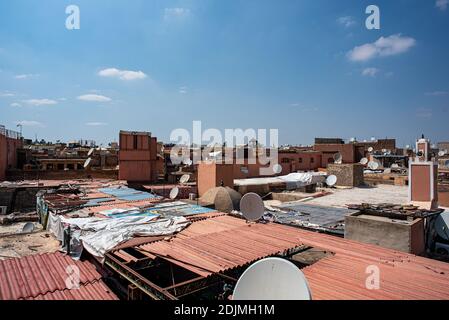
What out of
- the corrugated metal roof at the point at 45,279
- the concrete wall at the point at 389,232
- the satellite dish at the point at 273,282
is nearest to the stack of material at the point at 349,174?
the concrete wall at the point at 389,232

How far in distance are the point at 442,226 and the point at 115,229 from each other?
11353 mm

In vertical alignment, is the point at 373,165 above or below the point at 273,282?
above

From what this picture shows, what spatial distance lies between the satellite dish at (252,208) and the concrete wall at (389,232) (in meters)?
3.43

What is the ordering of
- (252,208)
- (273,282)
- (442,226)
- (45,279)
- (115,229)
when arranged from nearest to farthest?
1. (273,282)
2. (45,279)
3. (115,229)
4. (252,208)
5. (442,226)

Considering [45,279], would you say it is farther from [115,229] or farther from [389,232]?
[389,232]

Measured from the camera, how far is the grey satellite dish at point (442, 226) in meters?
10.9

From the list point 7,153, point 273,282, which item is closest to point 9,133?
point 7,153

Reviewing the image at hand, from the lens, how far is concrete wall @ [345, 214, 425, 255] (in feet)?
27.6

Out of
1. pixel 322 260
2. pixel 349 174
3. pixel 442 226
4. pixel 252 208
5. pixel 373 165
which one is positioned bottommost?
pixel 442 226

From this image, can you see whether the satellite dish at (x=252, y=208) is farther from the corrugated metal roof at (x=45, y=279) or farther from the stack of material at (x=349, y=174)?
the stack of material at (x=349, y=174)

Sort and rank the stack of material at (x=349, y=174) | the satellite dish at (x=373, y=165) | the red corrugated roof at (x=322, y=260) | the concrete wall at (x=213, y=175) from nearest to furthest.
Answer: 1. the red corrugated roof at (x=322, y=260)
2. the concrete wall at (x=213, y=175)
3. the stack of material at (x=349, y=174)
4. the satellite dish at (x=373, y=165)

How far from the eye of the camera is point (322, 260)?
5531 mm

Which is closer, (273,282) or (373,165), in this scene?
(273,282)
